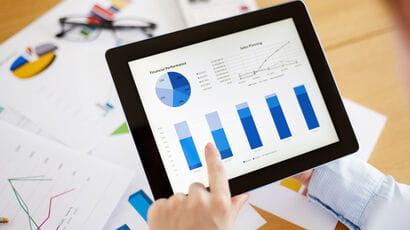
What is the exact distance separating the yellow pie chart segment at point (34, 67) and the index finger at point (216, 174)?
0.43m

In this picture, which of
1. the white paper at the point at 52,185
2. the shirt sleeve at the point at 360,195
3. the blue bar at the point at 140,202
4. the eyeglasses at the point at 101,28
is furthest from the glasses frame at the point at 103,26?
the shirt sleeve at the point at 360,195

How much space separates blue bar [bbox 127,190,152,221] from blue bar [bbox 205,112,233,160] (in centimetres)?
19

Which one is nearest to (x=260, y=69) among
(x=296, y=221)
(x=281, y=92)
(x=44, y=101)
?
(x=281, y=92)

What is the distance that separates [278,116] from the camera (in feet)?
1.91

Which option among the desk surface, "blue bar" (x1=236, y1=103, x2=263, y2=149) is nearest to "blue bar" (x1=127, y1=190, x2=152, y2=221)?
"blue bar" (x1=236, y1=103, x2=263, y2=149)

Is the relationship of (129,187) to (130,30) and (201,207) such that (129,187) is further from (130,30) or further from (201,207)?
(130,30)

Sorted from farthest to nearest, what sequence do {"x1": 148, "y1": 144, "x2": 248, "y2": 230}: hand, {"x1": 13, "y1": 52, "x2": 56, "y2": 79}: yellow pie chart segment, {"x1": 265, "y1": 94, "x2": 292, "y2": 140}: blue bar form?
{"x1": 13, "y1": 52, "x2": 56, "y2": 79}: yellow pie chart segment < {"x1": 265, "y1": 94, "x2": 292, "y2": 140}: blue bar < {"x1": 148, "y1": 144, "x2": 248, "y2": 230}: hand

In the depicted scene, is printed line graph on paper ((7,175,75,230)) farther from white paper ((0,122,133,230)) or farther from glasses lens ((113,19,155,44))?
glasses lens ((113,19,155,44))

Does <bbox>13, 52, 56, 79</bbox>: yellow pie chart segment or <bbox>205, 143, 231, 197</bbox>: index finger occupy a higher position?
<bbox>13, 52, 56, 79</bbox>: yellow pie chart segment

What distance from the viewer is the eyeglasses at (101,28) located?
76 cm

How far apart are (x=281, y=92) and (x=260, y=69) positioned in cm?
Result: 5

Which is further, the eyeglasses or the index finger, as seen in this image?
the eyeglasses

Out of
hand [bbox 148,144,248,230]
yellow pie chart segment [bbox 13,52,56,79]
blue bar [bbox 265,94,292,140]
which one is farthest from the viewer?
yellow pie chart segment [bbox 13,52,56,79]

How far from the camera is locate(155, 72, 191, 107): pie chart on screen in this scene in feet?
1.78
